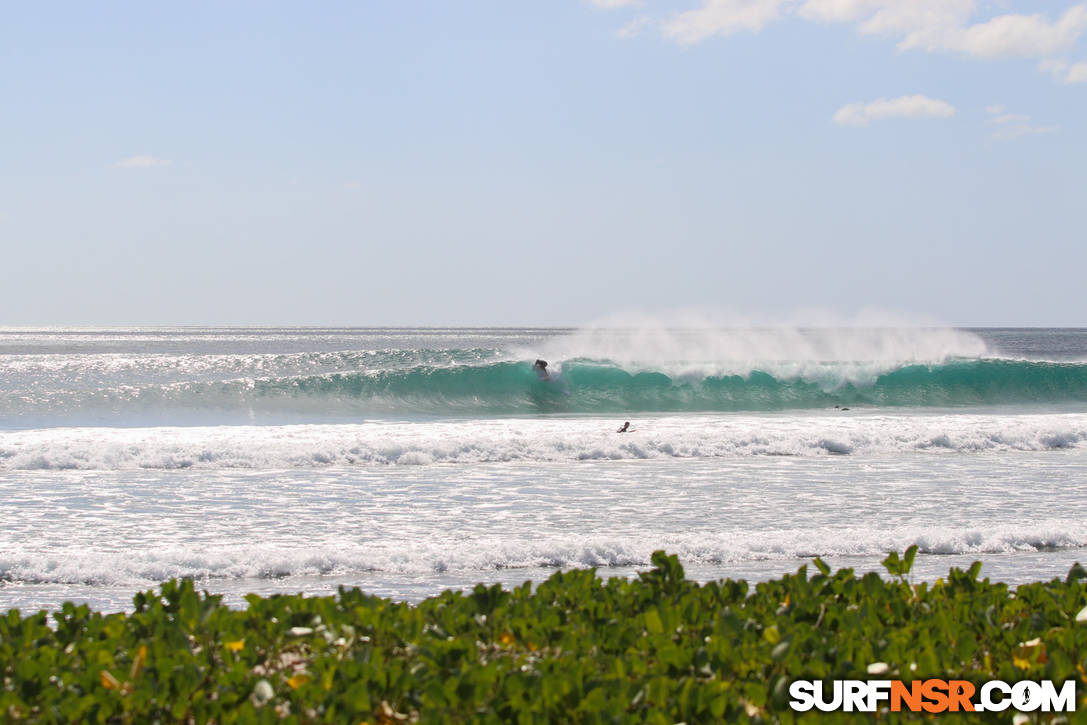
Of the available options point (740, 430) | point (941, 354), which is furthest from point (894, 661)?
point (941, 354)

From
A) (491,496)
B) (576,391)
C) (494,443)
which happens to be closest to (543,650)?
(491,496)

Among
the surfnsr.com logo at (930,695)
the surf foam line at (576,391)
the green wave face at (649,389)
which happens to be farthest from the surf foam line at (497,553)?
the green wave face at (649,389)

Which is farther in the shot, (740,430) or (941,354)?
(941,354)

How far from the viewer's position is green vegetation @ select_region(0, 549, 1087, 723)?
8.60ft

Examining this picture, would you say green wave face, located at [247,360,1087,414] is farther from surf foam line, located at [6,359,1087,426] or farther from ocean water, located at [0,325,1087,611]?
ocean water, located at [0,325,1087,611]

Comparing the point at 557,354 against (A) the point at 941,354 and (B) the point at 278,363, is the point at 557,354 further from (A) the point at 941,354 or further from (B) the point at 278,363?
(B) the point at 278,363

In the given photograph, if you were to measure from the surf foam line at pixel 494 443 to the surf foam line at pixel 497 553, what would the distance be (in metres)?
5.62

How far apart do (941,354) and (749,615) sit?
3489cm

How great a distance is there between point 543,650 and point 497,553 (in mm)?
4053

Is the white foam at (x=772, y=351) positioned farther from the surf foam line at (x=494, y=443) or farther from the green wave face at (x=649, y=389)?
the surf foam line at (x=494, y=443)

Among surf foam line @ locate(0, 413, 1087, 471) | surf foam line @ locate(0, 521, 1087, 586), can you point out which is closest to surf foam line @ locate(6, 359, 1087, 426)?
surf foam line @ locate(0, 413, 1087, 471)

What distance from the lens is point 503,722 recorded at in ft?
8.52

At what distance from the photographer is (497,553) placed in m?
7.27

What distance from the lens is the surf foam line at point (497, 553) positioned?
6.84m
